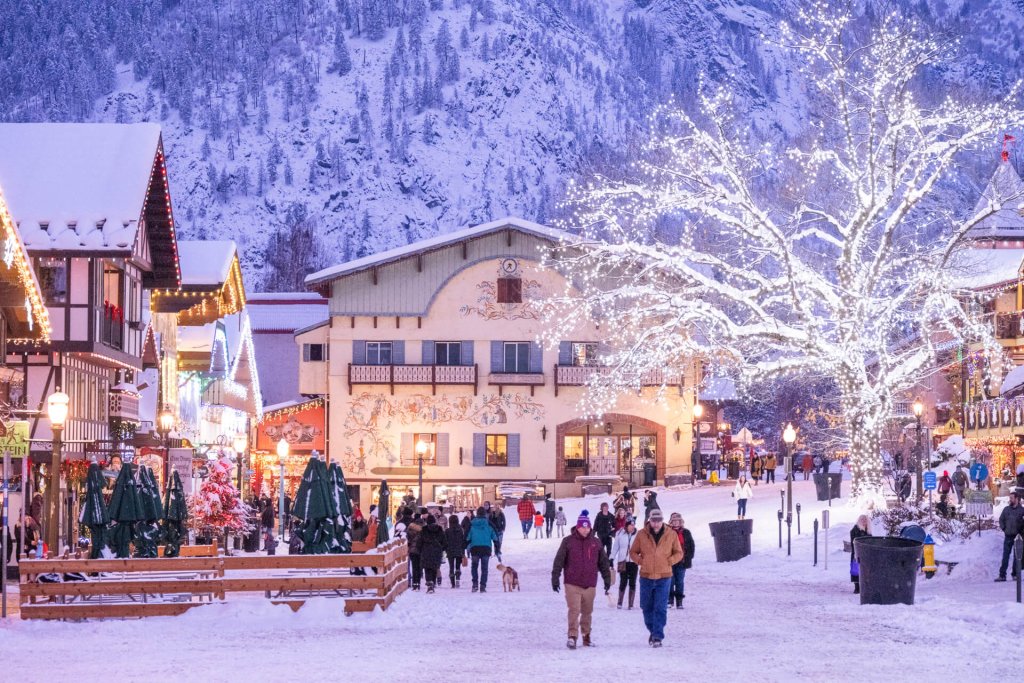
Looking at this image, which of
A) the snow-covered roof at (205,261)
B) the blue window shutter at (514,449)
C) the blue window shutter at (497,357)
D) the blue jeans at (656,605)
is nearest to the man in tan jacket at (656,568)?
the blue jeans at (656,605)

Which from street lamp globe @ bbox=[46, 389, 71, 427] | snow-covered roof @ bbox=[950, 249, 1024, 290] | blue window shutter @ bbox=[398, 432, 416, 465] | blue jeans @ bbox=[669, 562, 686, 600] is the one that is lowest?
blue jeans @ bbox=[669, 562, 686, 600]

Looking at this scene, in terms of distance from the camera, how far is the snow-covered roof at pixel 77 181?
38.3m

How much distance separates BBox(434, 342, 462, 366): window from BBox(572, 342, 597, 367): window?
4.59 m

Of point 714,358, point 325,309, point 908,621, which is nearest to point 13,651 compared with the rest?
point 908,621

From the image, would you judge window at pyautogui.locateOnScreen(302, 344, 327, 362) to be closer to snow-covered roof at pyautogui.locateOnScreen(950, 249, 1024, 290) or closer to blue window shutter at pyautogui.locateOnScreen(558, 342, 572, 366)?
blue window shutter at pyautogui.locateOnScreen(558, 342, 572, 366)

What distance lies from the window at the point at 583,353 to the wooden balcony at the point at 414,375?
4147 mm

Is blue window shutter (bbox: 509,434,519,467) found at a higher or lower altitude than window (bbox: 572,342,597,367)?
lower

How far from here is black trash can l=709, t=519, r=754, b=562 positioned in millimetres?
33750

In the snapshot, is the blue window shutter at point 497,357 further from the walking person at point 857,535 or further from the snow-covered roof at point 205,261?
the walking person at point 857,535

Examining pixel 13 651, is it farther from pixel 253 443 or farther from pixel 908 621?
pixel 253 443

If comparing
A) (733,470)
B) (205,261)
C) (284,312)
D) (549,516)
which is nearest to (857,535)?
(549,516)

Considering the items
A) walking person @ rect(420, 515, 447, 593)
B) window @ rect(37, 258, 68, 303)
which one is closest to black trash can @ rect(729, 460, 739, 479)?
window @ rect(37, 258, 68, 303)

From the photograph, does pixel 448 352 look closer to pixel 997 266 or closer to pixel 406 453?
pixel 406 453

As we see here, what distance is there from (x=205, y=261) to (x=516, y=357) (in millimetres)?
17317
